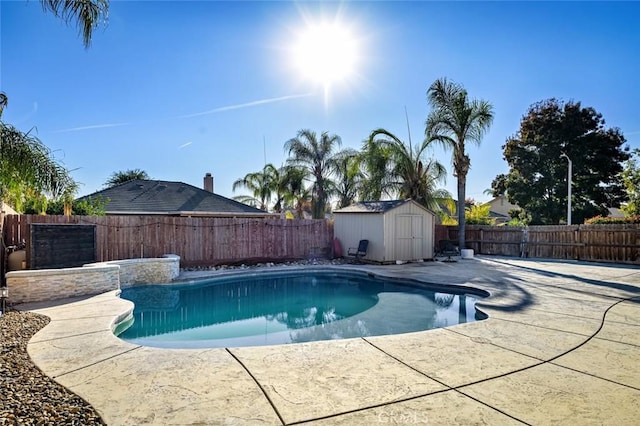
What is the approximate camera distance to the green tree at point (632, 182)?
18.5m

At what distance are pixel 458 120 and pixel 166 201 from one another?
13904 millimetres

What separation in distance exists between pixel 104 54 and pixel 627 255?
18180 millimetres

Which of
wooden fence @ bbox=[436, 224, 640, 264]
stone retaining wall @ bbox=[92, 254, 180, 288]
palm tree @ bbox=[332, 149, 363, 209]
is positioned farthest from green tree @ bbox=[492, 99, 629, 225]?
stone retaining wall @ bbox=[92, 254, 180, 288]

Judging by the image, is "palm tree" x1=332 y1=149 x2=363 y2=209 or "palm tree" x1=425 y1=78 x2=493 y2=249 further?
"palm tree" x1=332 y1=149 x2=363 y2=209

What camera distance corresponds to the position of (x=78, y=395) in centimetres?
292

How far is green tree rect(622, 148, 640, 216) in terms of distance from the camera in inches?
730

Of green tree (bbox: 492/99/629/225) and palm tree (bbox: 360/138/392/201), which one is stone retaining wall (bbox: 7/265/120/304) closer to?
palm tree (bbox: 360/138/392/201)

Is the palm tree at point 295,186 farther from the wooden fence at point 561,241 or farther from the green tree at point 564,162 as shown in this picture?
the green tree at point 564,162

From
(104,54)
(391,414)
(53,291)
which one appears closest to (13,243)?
(53,291)

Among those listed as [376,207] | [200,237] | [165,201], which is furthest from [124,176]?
[376,207]

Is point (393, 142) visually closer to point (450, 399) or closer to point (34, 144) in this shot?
point (34, 144)

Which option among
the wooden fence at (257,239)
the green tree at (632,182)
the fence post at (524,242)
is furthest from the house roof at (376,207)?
the green tree at (632,182)

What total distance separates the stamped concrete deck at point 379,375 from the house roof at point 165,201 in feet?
36.4

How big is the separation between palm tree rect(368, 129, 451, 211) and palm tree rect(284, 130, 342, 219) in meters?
4.01
